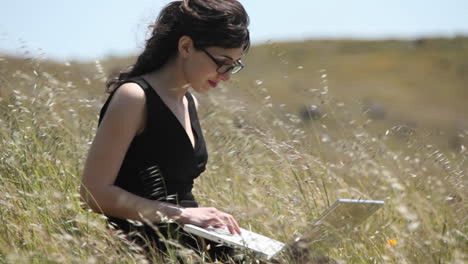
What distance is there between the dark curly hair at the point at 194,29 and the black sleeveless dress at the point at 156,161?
18cm

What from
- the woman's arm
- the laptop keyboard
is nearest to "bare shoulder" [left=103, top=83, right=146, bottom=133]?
the woman's arm

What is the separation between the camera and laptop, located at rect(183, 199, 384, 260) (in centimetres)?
209

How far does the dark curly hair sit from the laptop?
678 mm

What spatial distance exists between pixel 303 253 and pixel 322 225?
12cm

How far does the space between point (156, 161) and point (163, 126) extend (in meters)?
0.13

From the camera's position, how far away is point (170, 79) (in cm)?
252

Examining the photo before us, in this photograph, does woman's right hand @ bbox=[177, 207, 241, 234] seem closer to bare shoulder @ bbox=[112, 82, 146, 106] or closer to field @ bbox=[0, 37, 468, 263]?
Result: field @ bbox=[0, 37, 468, 263]

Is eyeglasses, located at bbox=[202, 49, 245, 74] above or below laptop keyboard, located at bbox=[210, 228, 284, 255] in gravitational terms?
above

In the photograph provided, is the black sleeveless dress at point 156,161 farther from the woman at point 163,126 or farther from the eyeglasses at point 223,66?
the eyeglasses at point 223,66

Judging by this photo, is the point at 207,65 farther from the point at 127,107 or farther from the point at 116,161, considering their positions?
the point at 116,161

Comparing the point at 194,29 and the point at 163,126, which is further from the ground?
the point at 194,29

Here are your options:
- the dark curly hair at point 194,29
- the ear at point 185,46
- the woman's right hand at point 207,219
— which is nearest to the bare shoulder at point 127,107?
the dark curly hair at point 194,29

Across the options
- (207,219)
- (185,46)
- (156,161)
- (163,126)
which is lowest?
(207,219)

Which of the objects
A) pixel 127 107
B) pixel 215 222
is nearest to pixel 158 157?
pixel 127 107
